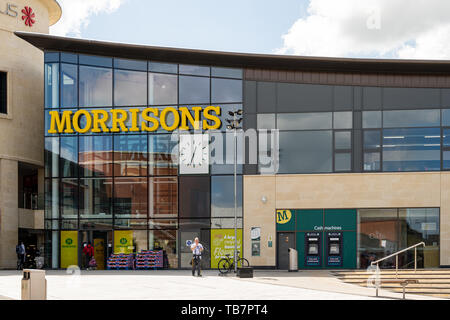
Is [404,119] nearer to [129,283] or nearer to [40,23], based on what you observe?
[129,283]

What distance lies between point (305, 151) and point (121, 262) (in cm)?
1161

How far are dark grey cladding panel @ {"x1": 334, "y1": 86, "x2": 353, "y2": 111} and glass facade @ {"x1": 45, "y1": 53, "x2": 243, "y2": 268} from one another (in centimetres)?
514

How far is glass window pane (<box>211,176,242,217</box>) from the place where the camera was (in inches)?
1214

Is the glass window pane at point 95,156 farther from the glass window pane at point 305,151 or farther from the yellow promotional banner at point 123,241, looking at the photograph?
the glass window pane at point 305,151

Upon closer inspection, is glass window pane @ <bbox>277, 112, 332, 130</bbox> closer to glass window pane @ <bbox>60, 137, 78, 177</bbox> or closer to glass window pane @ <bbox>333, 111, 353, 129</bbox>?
glass window pane @ <bbox>333, 111, 353, 129</bbox>

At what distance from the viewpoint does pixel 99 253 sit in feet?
105

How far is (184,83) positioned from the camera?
3155 cm

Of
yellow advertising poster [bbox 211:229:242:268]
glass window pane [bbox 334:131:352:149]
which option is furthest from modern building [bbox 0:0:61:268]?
glass window pane [bbox 334:131:352:149]

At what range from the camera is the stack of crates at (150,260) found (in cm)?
3097

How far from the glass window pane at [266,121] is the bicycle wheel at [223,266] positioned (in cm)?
738

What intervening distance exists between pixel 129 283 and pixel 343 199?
1309 centimetres

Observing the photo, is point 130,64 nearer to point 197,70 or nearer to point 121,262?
point 197,70
